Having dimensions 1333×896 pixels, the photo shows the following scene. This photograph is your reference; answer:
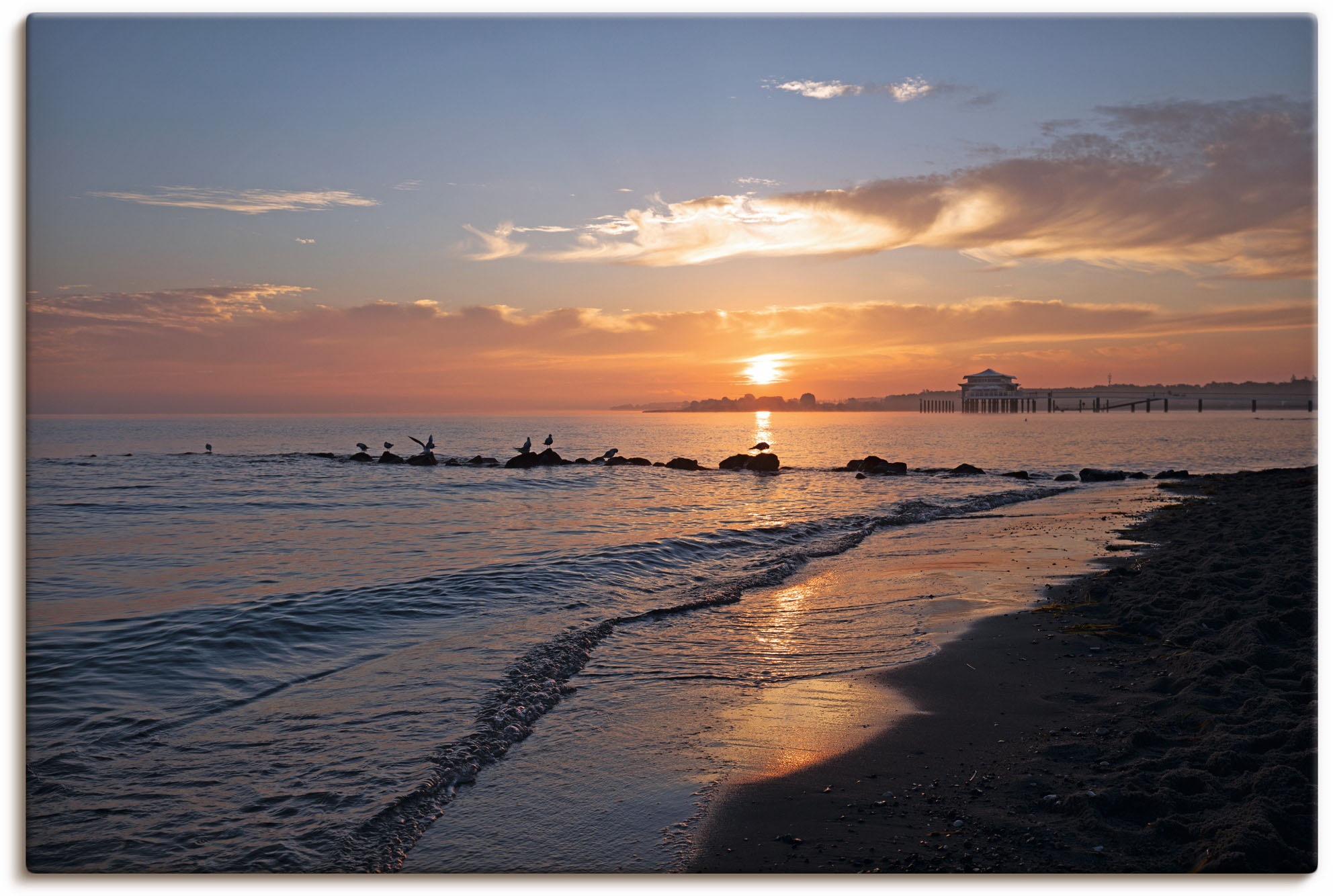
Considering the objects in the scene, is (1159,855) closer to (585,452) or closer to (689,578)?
(689,578)

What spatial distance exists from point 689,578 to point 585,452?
4575 cm

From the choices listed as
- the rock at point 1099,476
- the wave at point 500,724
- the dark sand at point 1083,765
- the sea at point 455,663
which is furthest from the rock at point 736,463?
the dark sand at point 1083,765

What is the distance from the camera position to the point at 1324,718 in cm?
511

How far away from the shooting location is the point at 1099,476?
31.0m

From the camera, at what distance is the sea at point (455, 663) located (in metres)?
4.49

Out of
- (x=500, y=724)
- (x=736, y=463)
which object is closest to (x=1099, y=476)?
(x=736, y=463)

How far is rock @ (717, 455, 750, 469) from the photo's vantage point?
39375mm

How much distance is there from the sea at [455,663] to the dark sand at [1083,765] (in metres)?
0.40

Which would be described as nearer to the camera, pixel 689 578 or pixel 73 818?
pixel 73 818

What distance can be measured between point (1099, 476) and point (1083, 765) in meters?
30.3

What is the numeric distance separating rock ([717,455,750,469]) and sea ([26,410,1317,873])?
726 inches

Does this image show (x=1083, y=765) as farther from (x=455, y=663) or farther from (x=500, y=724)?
(x=455, y=663)

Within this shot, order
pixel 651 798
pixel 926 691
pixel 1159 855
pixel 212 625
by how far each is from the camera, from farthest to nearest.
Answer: pixel 212 625 → pixel 926 691 → pixel 651 798 → pixel 1159 855

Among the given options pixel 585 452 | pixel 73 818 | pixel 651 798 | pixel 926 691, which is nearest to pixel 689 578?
pixel 926 691
